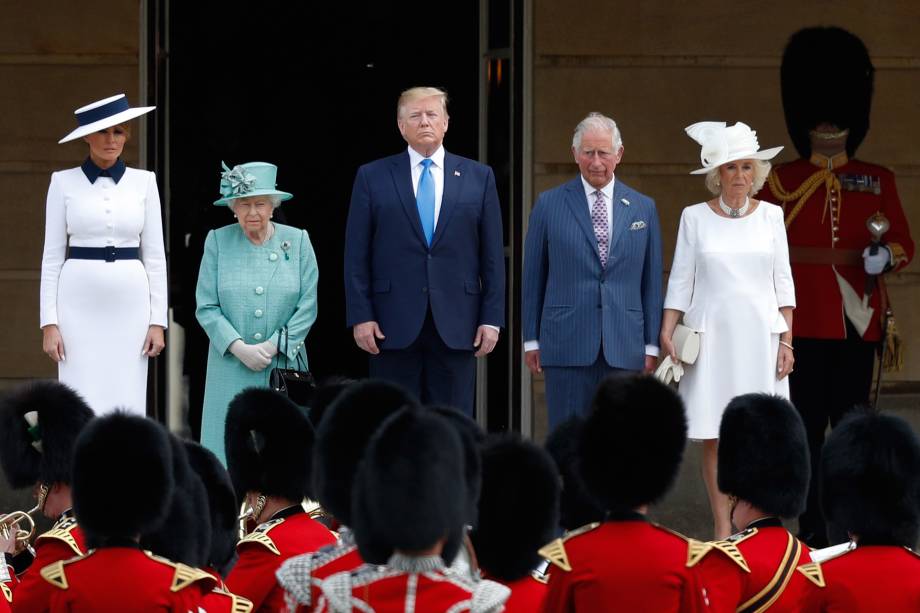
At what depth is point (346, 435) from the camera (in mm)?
4332

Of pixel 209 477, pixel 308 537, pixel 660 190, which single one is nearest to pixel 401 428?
pixel 308 537

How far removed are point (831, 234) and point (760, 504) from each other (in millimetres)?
2778

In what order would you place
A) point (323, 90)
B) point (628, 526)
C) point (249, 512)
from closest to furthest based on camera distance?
1. point (628, 526)
2. point (249, 512)
3. point (323, 90)

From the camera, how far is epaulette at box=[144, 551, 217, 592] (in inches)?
168

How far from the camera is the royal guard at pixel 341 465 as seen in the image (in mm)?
4047

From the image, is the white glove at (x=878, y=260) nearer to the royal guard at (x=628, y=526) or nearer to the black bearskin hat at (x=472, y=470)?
the royal guard at (x=628, y=526)

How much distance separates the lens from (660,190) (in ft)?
29.3

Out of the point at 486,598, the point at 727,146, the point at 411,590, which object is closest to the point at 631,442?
the point at 486,598

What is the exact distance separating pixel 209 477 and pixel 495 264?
2.15 m

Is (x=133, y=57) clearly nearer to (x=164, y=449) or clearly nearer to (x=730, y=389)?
(x=730, y=389)

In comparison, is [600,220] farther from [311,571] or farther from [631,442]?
[311,571]

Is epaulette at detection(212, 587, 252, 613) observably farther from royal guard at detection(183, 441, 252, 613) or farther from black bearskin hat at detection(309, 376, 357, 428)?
black bearskin hat at detection(309, 376, 357, 428)

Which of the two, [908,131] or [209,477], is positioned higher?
[908,131]

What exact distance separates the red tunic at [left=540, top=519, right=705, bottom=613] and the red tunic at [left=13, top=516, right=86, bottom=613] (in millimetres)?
1226
